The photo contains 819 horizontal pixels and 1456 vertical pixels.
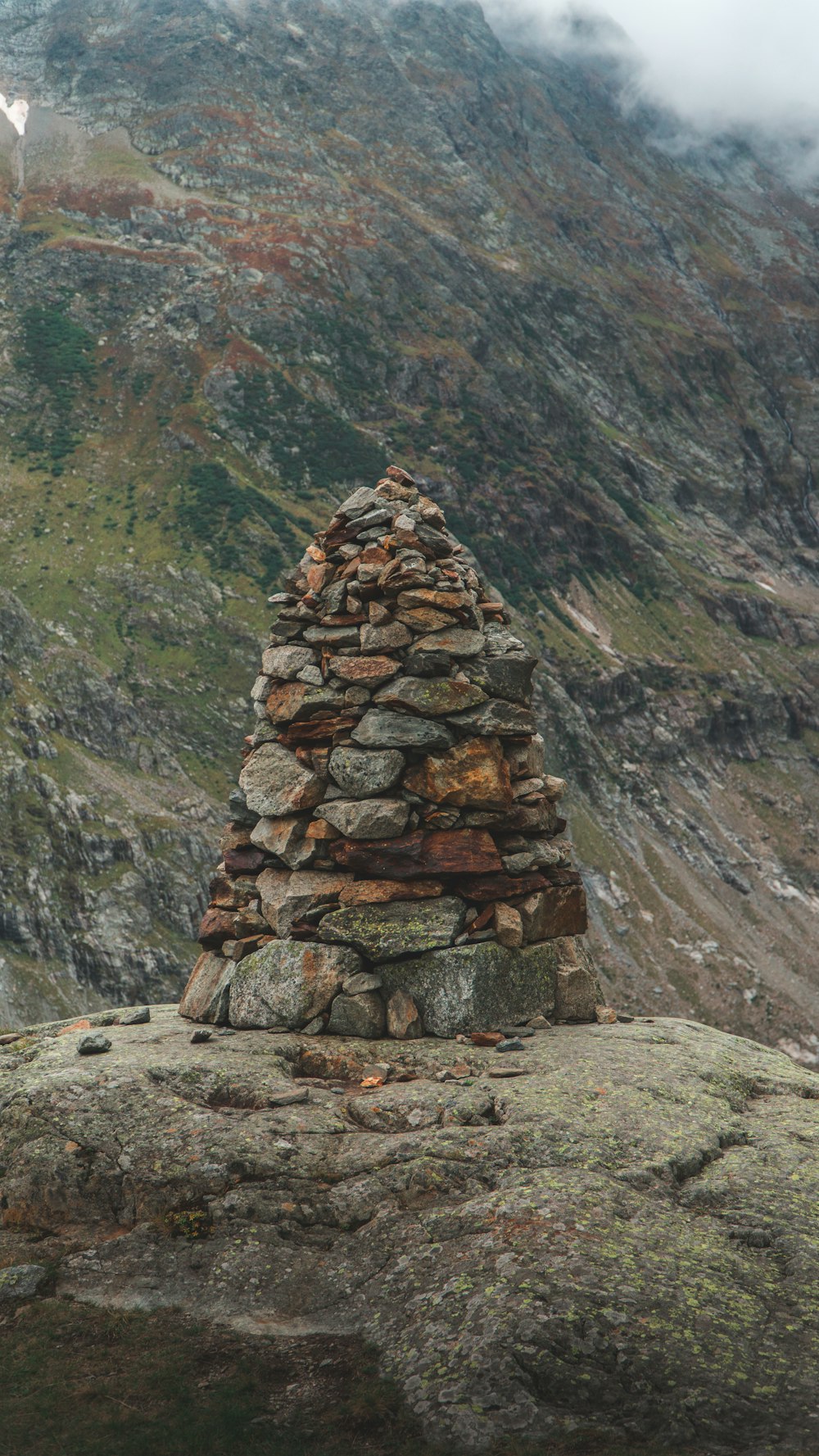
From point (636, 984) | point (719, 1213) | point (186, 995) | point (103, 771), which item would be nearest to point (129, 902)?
point (103, 771)

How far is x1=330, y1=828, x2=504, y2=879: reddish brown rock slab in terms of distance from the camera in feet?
64.8

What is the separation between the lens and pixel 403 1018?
1856cm

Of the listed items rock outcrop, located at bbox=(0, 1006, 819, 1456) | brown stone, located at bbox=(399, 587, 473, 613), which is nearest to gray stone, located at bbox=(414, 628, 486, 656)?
brown stone, located at bbox=(399, 587, 473, 613)

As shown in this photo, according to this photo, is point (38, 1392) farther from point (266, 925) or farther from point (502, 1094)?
point (266, 925)

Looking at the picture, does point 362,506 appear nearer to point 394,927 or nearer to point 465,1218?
point 394,927

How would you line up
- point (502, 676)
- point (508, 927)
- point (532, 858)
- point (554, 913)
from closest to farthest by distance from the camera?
point (508, 927), point (532, 858), point (554, 913), point (502, 676)

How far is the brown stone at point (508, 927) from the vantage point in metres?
19.5

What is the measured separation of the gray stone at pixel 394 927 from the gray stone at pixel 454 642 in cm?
520

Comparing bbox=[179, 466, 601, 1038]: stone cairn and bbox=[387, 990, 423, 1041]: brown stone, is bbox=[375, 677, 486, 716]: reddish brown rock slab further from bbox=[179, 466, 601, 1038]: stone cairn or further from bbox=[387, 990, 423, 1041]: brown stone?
bbox=[387, 990, 423, 1041]: brown stone

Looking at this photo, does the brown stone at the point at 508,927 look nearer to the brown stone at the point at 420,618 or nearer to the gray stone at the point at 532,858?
the gray stone at the point at 532,858

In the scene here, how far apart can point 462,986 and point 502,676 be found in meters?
6.53

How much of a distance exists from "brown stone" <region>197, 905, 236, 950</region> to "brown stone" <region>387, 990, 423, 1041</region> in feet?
12.5

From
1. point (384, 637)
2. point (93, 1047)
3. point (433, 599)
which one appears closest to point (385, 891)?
point (384, 637)

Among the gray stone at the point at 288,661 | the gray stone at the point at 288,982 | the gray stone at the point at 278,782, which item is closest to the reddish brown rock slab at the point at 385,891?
the gray stone at the point at 288,982
